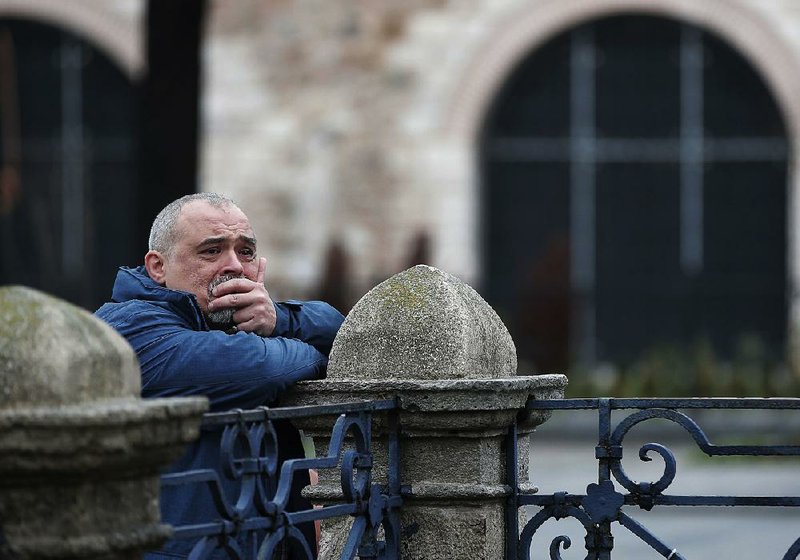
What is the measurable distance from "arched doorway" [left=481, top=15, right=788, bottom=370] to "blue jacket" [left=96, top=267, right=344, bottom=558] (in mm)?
14923

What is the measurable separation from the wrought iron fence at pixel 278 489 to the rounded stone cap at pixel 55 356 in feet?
1.37

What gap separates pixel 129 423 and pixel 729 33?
55.5 ft

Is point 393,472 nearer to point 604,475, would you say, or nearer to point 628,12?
point 604,475

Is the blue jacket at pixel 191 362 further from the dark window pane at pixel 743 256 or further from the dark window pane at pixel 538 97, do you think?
the dark window pane at pixel 743 256

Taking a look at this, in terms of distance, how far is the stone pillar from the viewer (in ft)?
9.93

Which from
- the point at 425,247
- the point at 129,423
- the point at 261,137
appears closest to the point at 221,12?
the point at 261,137

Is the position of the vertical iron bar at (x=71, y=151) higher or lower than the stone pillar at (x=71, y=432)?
higher

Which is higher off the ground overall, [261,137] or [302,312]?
[261,137]

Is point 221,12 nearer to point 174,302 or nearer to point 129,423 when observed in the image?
point 174,302

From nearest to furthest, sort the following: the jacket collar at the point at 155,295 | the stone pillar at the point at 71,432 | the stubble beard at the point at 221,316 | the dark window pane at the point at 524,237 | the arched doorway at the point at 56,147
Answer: the stone pillar at the point at 71,432 → the jacket collar at the point at 155,295 → the stubble beard at the point at 221,316 → the dark window pane at the point at 524,237 → the arched doorway at the point at 56,147

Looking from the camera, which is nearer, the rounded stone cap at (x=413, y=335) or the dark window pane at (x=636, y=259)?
the rounded stone cap at (x=413, y=335)

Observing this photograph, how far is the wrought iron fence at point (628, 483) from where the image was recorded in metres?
4.51

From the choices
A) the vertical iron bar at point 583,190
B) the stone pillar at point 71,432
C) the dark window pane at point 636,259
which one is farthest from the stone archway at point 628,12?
the stone pillar at point 71,432

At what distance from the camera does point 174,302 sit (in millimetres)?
4438
